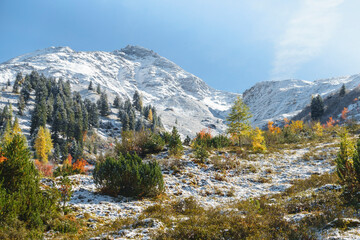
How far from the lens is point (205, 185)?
519 inches

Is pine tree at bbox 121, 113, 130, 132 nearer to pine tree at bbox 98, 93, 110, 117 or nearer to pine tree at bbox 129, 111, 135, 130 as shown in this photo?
pine tree at bbox 129, 111, 135, 130

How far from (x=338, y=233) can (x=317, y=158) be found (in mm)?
16635

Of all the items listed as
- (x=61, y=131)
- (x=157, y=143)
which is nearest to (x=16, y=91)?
(x=61, y=131)

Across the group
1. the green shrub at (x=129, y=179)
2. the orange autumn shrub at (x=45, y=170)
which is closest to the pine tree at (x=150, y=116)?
the orange autumn shrub at (x=45, y=170)

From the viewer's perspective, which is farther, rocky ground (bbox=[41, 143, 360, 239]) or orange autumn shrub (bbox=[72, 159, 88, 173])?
orange autumn shrub (bbox=[72, 159, 88, 173])

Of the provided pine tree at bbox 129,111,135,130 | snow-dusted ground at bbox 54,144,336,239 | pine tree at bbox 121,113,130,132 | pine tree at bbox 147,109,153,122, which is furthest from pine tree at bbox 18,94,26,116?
snow-dusted ground at bbox 54,144,336,239

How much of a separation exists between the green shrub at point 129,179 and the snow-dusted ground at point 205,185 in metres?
0.54

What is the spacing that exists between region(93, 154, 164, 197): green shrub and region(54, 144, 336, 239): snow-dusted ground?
536 mm

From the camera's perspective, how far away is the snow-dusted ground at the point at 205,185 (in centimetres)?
862

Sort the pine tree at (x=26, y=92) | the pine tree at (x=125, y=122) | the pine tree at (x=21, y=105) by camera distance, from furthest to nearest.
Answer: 1. the pine tree at (x=125, y=122)
2. the pine tree at (x=26, y=92)
3. the pine tree at (x=21, y=105)

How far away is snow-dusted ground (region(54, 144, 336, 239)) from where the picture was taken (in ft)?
28.3

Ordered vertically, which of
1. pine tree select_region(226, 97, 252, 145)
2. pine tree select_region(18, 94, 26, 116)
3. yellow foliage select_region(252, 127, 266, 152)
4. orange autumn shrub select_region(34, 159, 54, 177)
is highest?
pine tree select_region(18, 94, 26, 116)

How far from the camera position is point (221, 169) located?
16141 millimetres

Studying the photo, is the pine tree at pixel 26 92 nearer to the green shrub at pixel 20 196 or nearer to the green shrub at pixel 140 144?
the green shrub at pixel 140 144
